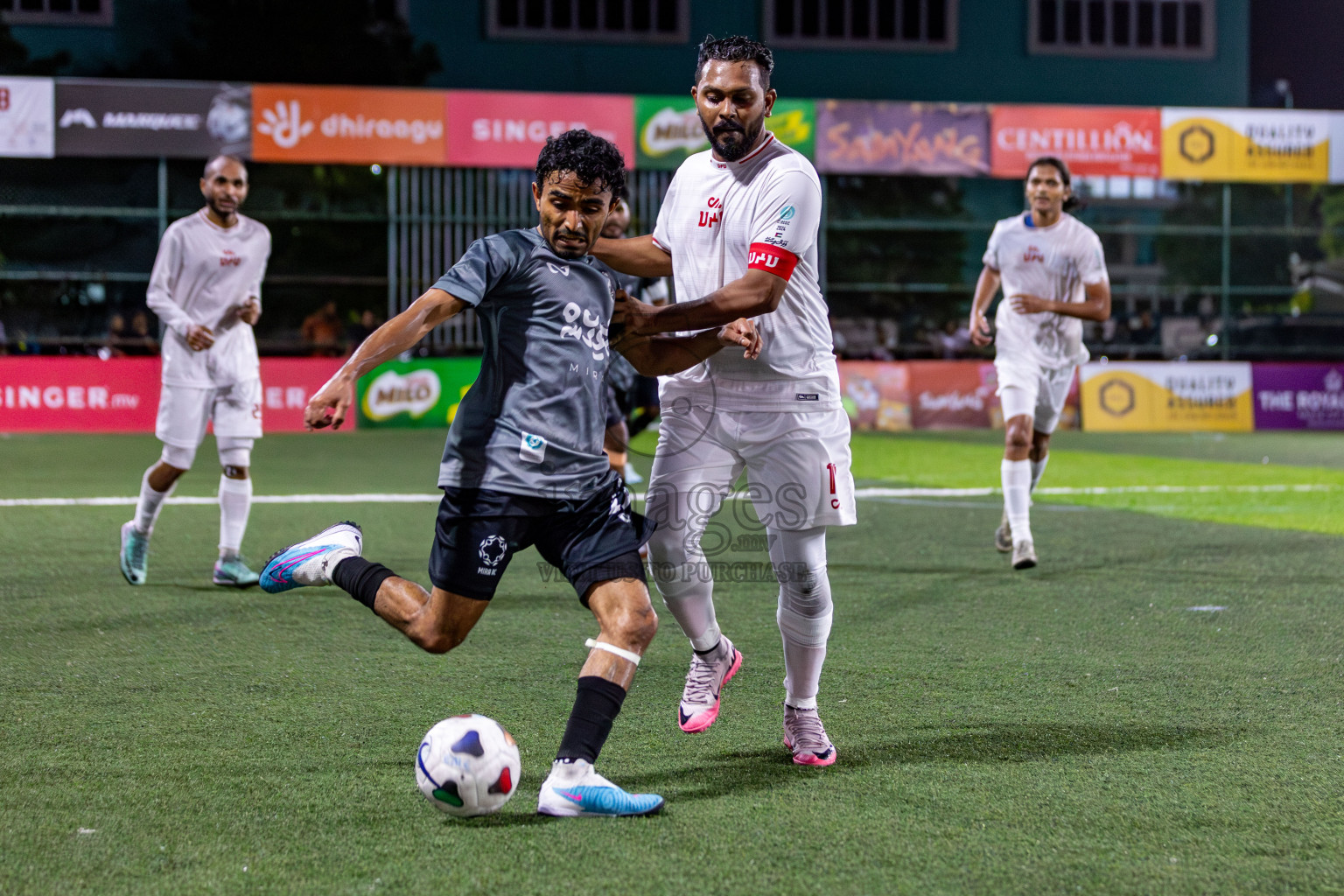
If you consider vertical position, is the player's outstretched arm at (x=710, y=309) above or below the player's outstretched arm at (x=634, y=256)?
below

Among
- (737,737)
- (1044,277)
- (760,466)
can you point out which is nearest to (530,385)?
(760,466)

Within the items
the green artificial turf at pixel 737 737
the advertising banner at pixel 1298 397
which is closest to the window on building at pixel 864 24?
the advertising banner at pixel 1298 397

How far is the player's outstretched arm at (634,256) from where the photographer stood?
4543 mm

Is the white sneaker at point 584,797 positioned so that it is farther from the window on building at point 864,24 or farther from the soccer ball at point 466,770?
the window on building at point 864,24

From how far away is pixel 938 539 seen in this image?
9.39m

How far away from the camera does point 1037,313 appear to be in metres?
8.63

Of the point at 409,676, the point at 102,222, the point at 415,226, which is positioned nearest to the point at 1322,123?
the point at 415,226

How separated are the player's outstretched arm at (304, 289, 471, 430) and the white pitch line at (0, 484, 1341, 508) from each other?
763 centimetres

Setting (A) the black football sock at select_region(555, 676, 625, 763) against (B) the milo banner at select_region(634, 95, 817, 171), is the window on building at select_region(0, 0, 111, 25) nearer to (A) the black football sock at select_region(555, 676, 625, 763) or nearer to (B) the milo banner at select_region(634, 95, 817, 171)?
(B) the milo banner at select_region(634, 95, 817, 171)

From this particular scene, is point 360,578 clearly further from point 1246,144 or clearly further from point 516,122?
point 1246,144

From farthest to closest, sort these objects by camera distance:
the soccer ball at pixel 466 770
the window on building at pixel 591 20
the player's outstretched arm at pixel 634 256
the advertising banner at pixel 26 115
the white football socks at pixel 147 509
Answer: the window on building at pixel 591 20
the advertising banner at pixel 26 115
the white football socks at pixel 147 509
the player's outstretched arm at pixel 634 256
the soccer ball at pixel 466 770

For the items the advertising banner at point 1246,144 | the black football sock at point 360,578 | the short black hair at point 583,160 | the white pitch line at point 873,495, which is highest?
the advertising banner at point 1246,144

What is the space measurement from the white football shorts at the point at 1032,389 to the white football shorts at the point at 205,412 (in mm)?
4257

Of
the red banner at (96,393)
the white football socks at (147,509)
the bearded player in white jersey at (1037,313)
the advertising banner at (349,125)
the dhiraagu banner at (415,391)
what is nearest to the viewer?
the white football socks at (147,509)
